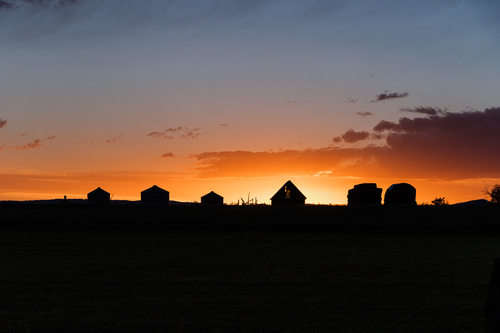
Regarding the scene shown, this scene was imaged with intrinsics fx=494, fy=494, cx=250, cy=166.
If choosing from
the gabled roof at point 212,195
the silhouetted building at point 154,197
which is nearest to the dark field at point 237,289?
the silhouetted building at point 154,197

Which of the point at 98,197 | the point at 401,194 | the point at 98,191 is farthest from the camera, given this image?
the point at 98,191

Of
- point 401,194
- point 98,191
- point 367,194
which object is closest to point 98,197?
point 98,191

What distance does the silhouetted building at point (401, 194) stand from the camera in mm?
93875

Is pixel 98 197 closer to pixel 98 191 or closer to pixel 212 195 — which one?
pixel 98 191

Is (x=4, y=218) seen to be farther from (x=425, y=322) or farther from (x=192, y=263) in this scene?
(x=425, y=322)

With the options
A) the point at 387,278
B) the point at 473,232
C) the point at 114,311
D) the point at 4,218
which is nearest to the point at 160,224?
the point at 4,218

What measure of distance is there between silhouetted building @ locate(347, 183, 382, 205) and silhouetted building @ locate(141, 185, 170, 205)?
63.7 m

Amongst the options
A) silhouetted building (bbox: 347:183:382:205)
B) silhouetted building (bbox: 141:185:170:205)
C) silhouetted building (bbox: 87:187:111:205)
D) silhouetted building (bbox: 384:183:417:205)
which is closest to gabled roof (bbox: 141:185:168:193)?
silhouetted building (bbox: 141:185:170:205)

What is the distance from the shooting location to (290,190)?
11919cm

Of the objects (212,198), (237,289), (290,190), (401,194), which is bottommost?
(237,289)

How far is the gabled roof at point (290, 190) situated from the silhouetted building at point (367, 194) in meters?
22.6

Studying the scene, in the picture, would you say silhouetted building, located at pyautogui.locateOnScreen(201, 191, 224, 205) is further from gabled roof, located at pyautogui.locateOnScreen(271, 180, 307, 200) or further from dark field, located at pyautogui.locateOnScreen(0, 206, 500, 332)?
dark field, located at pyautogui.locateOnScreen(0, 206, 500, 332)

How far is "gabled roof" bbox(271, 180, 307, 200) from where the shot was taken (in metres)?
119

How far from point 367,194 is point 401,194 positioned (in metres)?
6.34
